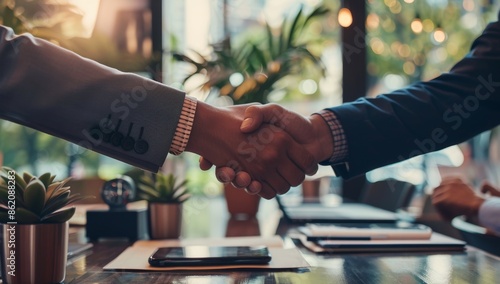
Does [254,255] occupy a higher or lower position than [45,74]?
lower

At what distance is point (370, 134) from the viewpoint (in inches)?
63.5

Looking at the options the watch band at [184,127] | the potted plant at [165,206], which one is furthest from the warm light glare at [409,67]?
the watch band at [184,127]

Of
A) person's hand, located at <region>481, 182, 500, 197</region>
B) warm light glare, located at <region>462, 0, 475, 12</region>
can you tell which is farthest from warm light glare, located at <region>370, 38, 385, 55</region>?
person's hand, located at <region>481, 182, 500, 197</region>

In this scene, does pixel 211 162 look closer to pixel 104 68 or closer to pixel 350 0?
pixel 104 68

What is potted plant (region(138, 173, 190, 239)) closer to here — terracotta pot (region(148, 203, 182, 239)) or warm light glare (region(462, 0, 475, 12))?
terracotta pot (region(148, 203, 182, 239))

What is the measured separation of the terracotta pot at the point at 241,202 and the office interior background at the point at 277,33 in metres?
1.05

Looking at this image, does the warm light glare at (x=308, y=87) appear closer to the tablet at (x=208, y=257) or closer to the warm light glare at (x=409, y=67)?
the warm light glare at (x=409, y=67)

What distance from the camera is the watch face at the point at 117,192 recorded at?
1.62 m

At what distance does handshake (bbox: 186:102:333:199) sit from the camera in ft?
5.00

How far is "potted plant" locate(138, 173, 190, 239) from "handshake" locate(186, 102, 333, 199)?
0.12 m

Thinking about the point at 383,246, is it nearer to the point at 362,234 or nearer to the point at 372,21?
the point at 362,234

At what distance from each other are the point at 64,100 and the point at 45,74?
7 centimetres

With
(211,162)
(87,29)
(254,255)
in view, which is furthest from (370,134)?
(87,29)

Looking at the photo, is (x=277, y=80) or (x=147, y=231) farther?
(x=277, y=80)
